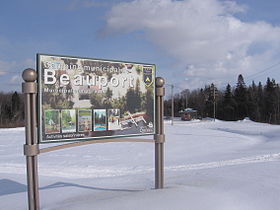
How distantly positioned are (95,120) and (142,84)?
1.29 metres

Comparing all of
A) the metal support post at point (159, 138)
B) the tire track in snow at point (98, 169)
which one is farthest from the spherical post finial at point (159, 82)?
the tire track in snow at point (98, 169)

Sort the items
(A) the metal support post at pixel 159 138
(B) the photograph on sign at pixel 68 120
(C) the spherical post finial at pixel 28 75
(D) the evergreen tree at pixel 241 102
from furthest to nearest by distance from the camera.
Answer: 1. (D) the evergreen tree at pixel 241 102
2. (A) the metal support post at pixel 159 138
3. (B) the photograph on sign at pixel 68 120
4. (C) the spherical post finial at pixel 28 75

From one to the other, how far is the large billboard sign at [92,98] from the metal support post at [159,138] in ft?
0.41

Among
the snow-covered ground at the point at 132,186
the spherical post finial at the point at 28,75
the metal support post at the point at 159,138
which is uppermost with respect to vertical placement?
the spherical post finial at the point at 28,75

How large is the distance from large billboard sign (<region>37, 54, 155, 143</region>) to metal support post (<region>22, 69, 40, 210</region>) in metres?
0.11

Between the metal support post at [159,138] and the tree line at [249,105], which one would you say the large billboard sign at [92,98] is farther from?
the tree line at [249,105]

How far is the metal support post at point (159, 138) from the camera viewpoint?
5160 mm

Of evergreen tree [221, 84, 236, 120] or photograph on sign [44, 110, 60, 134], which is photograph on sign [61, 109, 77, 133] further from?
evergreen tree [221, 84, 236, 120]

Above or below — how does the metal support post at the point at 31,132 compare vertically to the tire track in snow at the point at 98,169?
above

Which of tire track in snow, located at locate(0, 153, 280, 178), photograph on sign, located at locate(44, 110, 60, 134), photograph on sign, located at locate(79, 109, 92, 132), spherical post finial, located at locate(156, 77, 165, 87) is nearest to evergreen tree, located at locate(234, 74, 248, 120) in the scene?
tire track in snow, located at locate(0, 153, 280, 178)

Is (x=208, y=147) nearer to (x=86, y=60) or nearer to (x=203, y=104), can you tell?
(x=86, y=60)

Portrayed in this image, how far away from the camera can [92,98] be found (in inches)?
179

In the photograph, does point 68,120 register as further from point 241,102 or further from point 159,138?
point 241,102

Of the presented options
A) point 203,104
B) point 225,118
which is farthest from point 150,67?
point 203,104
